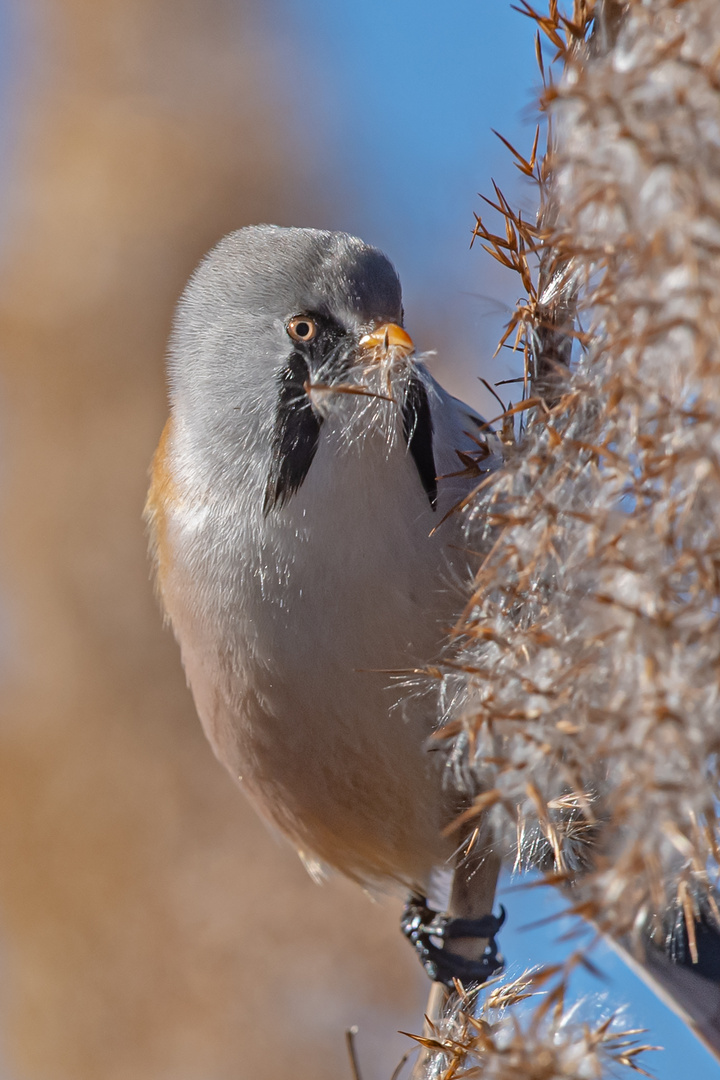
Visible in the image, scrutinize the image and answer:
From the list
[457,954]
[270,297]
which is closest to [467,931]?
[457,954]

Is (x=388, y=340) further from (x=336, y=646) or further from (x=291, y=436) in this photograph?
(x=336, y=646)

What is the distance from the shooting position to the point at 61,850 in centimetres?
548

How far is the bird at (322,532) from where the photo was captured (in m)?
1.56

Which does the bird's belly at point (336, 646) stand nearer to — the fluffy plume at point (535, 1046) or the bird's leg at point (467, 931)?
the bird's leg at point (467, 931)

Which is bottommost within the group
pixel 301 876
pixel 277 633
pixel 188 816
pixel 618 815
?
pixel 301 876

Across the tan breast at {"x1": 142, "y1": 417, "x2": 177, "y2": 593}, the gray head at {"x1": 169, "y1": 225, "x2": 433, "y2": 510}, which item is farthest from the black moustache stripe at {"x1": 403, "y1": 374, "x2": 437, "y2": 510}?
the tan breast at {"x1": 142, "y1": 417, "x2": 177, "y2": 593}

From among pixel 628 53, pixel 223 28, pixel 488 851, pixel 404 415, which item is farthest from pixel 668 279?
pixel 223 28

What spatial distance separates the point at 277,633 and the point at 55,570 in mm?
4289

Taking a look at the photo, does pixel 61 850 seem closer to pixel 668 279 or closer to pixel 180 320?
pixel 180 320

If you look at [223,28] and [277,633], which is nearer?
[277,633]

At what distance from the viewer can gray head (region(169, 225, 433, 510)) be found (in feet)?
5.30

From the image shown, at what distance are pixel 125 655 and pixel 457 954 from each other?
404 cm

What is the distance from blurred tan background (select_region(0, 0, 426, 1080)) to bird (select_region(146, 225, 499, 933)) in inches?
136

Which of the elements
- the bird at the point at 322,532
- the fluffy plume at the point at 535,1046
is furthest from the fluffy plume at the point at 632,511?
the bird at the point at 322,532
